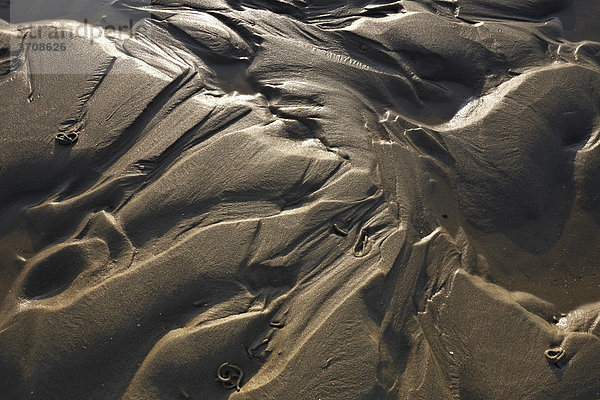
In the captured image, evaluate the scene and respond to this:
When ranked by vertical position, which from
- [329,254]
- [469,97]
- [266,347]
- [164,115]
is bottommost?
[266,347]

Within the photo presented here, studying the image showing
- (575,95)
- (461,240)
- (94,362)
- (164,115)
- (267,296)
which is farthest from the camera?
(575,95)

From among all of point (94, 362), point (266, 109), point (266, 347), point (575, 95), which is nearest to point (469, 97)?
point (575, 95)

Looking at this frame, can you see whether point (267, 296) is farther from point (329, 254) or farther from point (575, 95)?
point (575, 95)

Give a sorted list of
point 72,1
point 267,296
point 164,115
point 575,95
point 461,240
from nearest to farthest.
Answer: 1. point 267,296
2. point 461,240
3. point 164,115
4. point 575,95
5. point 72,1

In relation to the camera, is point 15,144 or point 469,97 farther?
point 469,97

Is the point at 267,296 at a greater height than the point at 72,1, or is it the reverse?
the point at 72,1

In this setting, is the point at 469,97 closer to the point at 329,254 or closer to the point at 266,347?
the point at 329,254
